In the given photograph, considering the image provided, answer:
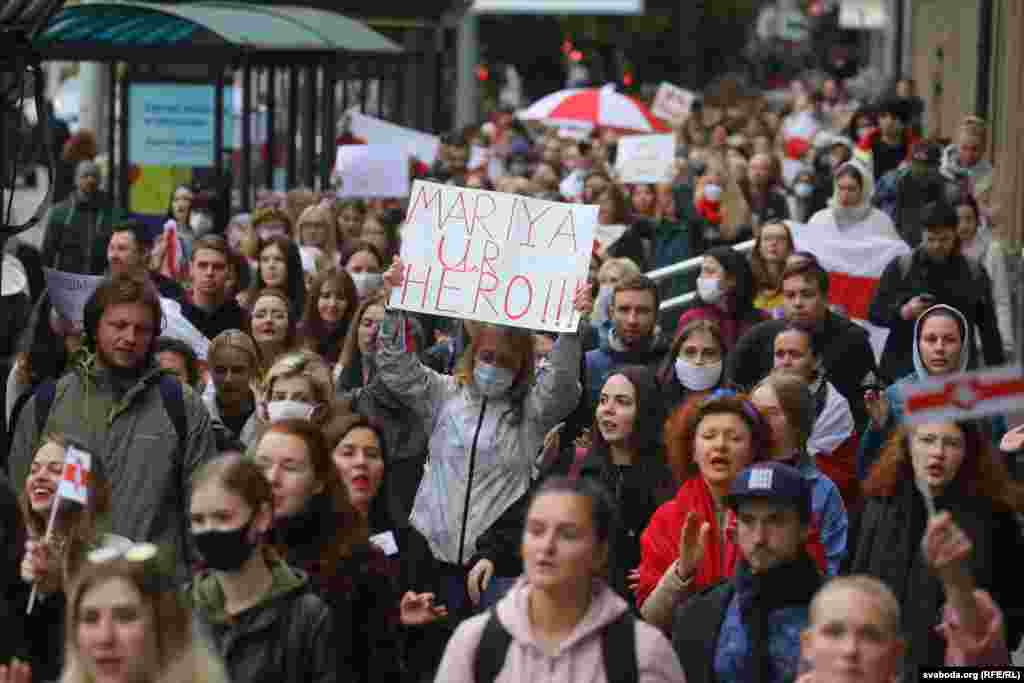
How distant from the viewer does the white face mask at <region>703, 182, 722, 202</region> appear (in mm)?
19234

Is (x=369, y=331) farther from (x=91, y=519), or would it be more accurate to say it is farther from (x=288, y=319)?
(x=91, y=519)

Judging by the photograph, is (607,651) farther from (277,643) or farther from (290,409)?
(290,409)

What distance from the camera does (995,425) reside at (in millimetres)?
10711

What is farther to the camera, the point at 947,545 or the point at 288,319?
the point at 288,319

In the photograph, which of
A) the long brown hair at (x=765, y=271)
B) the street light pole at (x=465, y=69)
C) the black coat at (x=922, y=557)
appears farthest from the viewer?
the street light pole at (x=465, y=69)

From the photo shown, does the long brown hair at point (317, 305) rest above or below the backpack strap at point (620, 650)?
above

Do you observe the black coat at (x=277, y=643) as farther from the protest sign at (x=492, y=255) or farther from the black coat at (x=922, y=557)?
the protest sign at (x=492, y=255)

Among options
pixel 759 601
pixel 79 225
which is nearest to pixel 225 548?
pixel 759 601

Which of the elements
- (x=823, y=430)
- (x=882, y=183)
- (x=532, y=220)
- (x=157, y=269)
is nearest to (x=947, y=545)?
(x=823, y=430)

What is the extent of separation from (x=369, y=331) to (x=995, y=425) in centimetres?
281

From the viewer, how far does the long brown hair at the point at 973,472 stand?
733 cm

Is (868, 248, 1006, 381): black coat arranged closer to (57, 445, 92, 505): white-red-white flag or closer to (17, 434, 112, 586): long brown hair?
(17, 434, 112, 586): long brown hair

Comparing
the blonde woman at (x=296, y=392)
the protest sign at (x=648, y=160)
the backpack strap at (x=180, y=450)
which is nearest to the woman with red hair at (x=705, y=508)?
the blonde woman at (x=296, y=392)

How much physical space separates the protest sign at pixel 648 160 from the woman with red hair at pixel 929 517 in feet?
42.5
